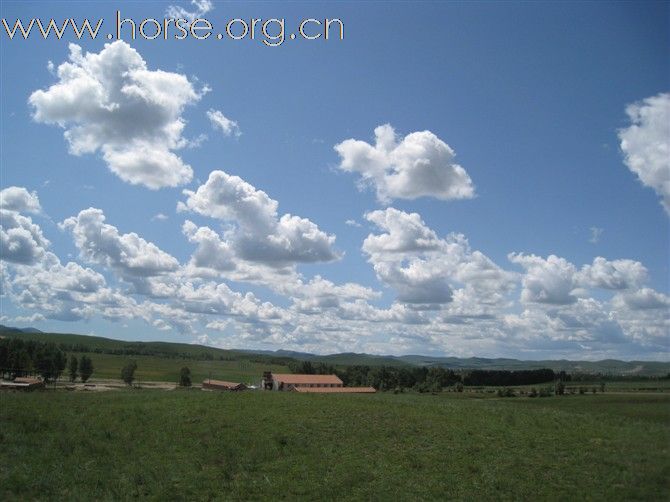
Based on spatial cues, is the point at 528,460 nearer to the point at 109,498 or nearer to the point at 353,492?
the point at 353,492

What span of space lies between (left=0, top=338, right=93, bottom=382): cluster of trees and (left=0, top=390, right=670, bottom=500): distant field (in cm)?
7947

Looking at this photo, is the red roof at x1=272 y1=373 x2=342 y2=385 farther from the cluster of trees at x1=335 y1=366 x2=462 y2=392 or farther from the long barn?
the cluster of trees at x1=335 y1=366 x2=462 y2=392

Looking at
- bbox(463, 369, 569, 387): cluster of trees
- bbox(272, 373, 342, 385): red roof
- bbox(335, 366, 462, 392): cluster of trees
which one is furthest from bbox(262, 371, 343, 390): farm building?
bbox(463, 369, 569, 387): cluster of trees

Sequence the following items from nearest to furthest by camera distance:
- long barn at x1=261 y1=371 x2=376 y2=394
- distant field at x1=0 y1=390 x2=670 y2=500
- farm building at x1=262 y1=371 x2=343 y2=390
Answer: distant field at x1=0 y1=390 x2=670 y2=500 < long barn at x1=261 y1=371 x2=376 y2=394 < farm building at x1=262 y1=371 x2=343 y2=390

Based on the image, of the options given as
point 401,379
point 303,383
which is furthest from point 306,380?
point 401,379

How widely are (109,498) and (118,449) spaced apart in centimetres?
565

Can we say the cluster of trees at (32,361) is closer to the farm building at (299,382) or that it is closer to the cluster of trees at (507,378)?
the farm building at (299,382)

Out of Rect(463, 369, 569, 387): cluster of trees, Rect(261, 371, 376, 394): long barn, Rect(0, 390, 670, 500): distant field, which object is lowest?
Rect(463, 369, 569, 387): cluster of trees

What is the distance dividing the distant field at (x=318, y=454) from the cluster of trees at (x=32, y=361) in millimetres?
79465

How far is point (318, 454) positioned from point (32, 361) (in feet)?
331

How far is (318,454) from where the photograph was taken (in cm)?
2212

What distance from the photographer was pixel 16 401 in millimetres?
31906

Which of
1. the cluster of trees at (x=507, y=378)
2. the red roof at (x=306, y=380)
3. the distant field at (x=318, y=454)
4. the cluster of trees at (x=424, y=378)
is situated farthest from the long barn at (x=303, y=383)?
the cluster of trees at (x=507, y=378)

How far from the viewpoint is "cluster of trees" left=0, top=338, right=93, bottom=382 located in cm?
9769
